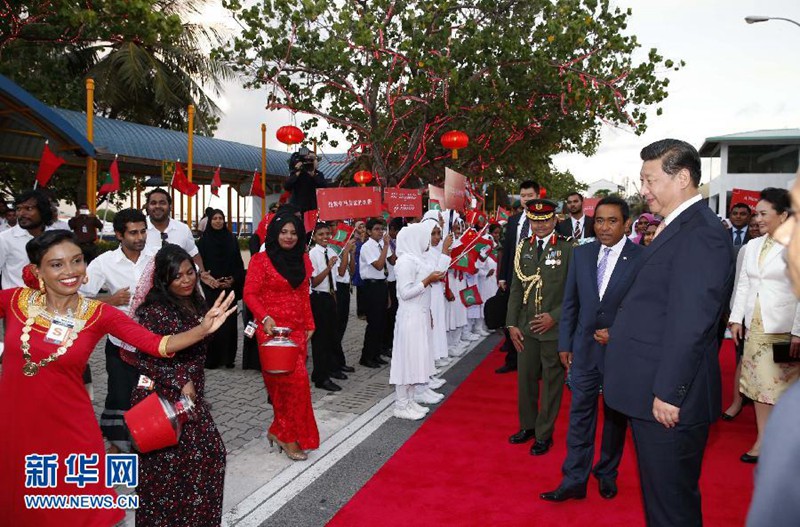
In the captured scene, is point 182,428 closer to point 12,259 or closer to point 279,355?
point 279,355

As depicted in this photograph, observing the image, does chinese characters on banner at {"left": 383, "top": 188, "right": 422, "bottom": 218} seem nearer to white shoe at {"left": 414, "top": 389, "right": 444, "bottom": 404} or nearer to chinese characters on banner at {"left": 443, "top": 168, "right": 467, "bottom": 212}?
chinese characters on banner at {"left": 443, "top": 168, "right": 467, "bottom": 212}

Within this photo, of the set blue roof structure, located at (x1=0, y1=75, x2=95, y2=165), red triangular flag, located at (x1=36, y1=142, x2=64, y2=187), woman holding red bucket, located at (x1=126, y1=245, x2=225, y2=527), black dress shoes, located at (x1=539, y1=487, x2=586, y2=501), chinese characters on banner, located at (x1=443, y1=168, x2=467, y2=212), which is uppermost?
blue roof structure, located at (x1=0, y1=75, x2=95, y2=165)

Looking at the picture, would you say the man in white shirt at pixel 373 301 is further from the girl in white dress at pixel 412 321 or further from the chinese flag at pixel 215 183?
the chinese flag at pixel 215 183

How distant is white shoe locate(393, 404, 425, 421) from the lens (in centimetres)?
564

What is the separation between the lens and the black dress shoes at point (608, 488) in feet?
13.3

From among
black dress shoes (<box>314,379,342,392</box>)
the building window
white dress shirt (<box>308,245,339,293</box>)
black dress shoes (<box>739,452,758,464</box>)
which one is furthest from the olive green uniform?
the building window

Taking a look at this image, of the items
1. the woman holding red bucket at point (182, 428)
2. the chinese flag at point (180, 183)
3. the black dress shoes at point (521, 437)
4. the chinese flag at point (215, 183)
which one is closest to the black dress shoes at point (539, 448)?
the black dress shoes at point (521, 437)

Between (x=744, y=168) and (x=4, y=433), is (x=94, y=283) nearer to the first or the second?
(x=4, y=433)

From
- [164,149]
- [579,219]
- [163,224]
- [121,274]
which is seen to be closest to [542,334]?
[121,274]

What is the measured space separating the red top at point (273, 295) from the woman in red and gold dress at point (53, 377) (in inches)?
64.8

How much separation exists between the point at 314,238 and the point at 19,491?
4.60m

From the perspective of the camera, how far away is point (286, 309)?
186 inches

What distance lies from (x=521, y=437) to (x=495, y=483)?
2.95 feet

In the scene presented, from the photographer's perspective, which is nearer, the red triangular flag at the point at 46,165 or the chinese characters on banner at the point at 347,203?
the chinese characters on banner at the point at 347,203
